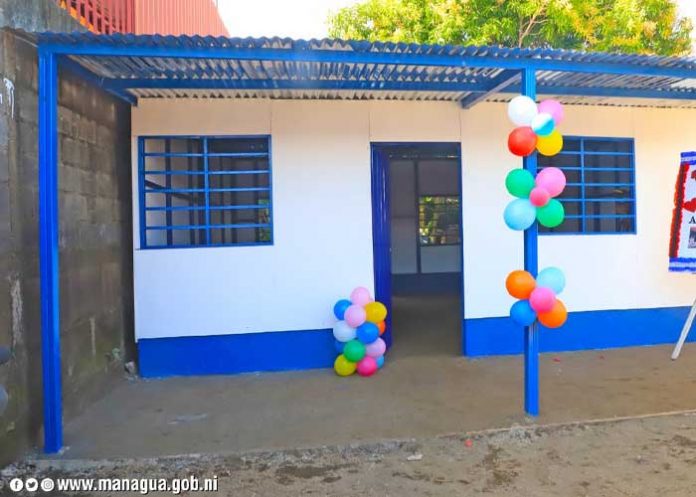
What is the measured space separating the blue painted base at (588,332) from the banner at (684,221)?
0.82 metres

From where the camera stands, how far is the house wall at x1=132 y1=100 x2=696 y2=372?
5.51 m

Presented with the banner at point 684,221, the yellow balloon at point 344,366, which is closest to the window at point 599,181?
the banner at point 684,221

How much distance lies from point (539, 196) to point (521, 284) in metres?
0.68

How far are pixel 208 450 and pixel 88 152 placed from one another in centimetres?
276

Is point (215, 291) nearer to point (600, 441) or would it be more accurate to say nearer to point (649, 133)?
point (600, 441)

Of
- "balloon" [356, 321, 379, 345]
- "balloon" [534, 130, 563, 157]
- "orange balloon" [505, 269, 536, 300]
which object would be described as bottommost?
"balloon" [356, 321, 379, 345]

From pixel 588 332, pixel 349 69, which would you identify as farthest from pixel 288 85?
pixel 588 332

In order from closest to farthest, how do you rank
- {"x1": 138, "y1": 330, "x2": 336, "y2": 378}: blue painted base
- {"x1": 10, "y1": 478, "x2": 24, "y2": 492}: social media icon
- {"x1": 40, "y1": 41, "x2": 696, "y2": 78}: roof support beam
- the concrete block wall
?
{"x1": 10, "y1": 478, "x2": 24, "y2": 492}: social media icon → the concrete block wall → {"x1": 40, "y1": 41, "x2": 696, "y2": 78}: roof support beam → {"x1": 138, "y1": 330, "x2": 336, "y2": 378}: blue painted base

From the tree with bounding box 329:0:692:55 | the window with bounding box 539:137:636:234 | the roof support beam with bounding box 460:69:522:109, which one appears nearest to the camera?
the roof support beam with bounding box 460:69:522:109

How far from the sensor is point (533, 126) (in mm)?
4023

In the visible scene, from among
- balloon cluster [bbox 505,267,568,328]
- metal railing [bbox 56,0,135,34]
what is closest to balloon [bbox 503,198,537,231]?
balloon cluster [bbox 505,267,568,328]

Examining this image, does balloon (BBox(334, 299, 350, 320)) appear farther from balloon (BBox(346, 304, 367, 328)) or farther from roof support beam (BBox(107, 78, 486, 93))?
roof support beam (BBox(107, 78, 486, 93))

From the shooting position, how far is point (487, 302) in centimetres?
603

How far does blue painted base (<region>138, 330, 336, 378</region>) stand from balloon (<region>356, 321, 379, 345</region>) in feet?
1.76
